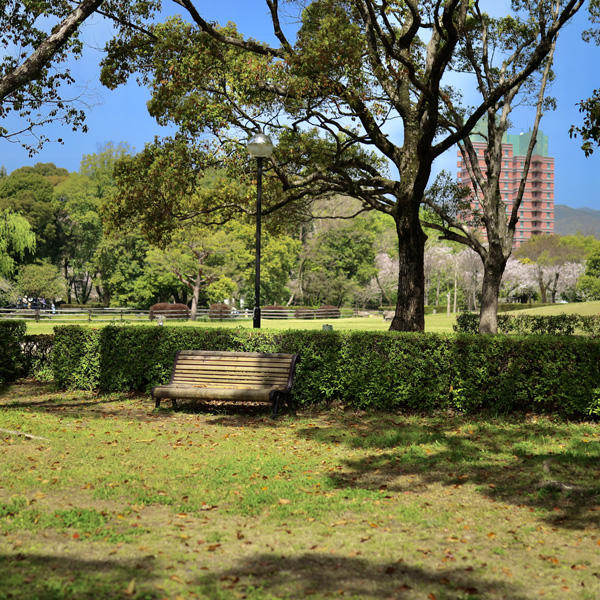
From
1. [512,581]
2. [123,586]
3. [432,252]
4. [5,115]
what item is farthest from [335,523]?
[432,252]

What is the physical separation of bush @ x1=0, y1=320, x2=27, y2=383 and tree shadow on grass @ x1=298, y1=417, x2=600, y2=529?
26.8ft

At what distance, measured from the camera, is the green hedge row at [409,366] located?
8.87 meters

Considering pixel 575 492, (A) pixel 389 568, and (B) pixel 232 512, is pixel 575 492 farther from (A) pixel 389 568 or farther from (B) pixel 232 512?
(B) pixel 232 512

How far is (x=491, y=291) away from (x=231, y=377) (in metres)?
14.5

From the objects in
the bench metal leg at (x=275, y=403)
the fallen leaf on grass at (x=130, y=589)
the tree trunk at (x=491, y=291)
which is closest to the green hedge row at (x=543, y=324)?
the tree trunk at (x=491, y=291)

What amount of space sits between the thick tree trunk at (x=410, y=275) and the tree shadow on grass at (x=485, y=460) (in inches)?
218

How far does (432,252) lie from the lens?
67188mm

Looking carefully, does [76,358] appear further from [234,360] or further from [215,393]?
[215,393]

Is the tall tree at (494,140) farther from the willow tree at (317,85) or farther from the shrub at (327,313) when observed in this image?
the shrub at (327,313)

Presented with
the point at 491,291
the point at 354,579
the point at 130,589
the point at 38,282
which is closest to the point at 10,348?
the point at 130,589

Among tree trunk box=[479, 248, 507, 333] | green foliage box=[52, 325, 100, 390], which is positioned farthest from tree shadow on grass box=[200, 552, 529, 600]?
tree trunk box=[479, 248, 507, 333]

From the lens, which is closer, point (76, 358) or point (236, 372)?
point (236, 372)

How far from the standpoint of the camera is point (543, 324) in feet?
77.2

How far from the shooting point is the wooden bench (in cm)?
940
